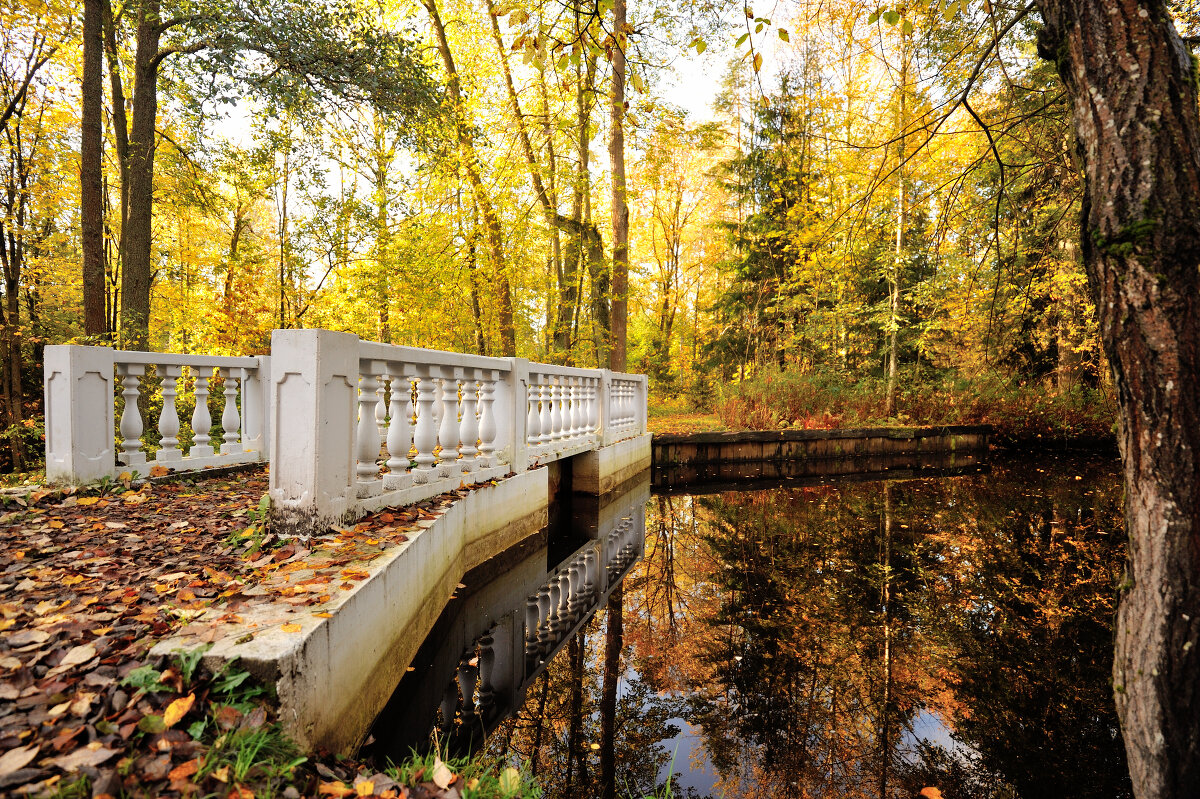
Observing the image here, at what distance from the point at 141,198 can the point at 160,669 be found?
9.69 meters

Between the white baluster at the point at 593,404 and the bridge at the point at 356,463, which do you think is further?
the white baluster at the point at 593,404

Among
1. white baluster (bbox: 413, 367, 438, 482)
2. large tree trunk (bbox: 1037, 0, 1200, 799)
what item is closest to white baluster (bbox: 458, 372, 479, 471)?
white baluster (bbox: 413, 367, 438, 482)

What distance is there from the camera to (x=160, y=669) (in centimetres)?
172

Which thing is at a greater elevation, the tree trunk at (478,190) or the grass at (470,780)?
the tree trunk at (478,190)

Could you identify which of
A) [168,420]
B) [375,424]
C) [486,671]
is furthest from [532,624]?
[168,420]

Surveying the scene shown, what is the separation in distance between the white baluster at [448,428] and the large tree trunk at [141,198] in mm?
6622

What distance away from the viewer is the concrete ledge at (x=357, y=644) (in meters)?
1.76

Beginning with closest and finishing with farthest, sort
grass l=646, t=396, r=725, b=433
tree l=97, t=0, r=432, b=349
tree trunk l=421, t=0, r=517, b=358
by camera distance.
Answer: tree l=97, t=0, r=432, b=349
tree trunk l=421, t=0, r=517, b=358
grass l=646, t=396, r=725, b=433

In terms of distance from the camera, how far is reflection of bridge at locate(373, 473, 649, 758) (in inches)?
114

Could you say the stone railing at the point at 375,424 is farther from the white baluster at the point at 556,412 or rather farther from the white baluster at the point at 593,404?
the white baluster at the point at 593,404

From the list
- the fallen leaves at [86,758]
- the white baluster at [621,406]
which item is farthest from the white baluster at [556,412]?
the fallen leaves at [86,758]

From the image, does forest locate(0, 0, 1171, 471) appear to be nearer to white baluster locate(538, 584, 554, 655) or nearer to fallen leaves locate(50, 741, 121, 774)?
white baluster locate(538, 584, 554, 655)

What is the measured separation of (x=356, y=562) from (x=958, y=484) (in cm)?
1059

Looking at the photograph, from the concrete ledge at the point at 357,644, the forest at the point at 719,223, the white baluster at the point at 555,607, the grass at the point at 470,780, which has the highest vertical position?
the forest at the point at 719,223
